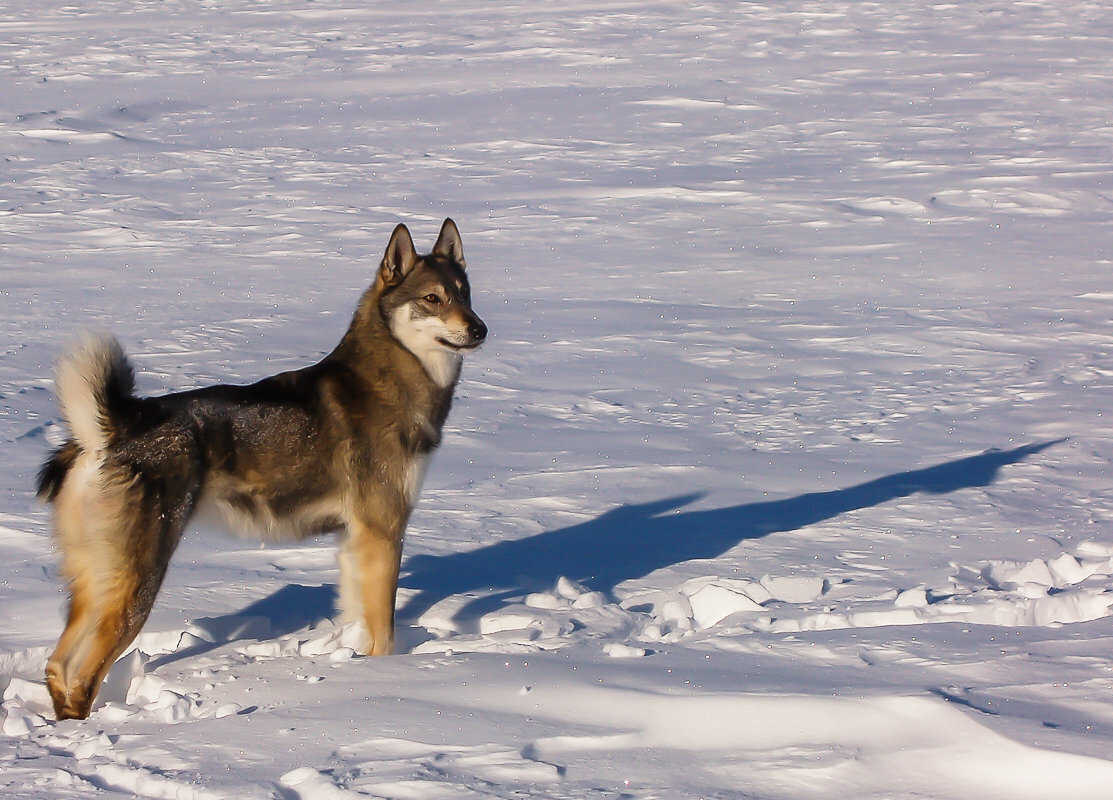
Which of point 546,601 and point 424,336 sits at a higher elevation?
point 424,336

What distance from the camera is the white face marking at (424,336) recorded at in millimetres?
4723

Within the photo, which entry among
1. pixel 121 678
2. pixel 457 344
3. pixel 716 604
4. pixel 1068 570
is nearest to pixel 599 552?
pixel 716 604

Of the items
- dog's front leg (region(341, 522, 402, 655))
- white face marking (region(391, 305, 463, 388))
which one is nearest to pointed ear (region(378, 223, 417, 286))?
white face marking (region(391, 305, 463, 388))

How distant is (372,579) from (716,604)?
51.5 inches

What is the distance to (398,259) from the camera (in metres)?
4.90

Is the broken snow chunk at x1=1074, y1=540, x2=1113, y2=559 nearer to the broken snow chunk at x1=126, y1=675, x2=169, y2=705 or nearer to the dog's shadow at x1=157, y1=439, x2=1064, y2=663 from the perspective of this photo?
the dog's shadow at x1=157, y1=439, x2=1064, y2=663

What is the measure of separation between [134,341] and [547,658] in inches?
213

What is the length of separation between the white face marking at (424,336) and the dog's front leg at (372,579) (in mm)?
695

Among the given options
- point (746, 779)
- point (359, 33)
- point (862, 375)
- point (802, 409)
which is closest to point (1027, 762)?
point (746, 779)

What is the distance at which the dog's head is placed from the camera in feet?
15.5

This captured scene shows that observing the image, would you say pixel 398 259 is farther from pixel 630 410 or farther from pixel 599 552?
pixel 630 410

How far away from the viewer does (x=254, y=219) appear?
38.8 feet

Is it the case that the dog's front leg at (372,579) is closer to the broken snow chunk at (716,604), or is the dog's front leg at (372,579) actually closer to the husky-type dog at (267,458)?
the husky-type dog at (267,458)

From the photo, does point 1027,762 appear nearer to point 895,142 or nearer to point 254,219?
point 254,219
